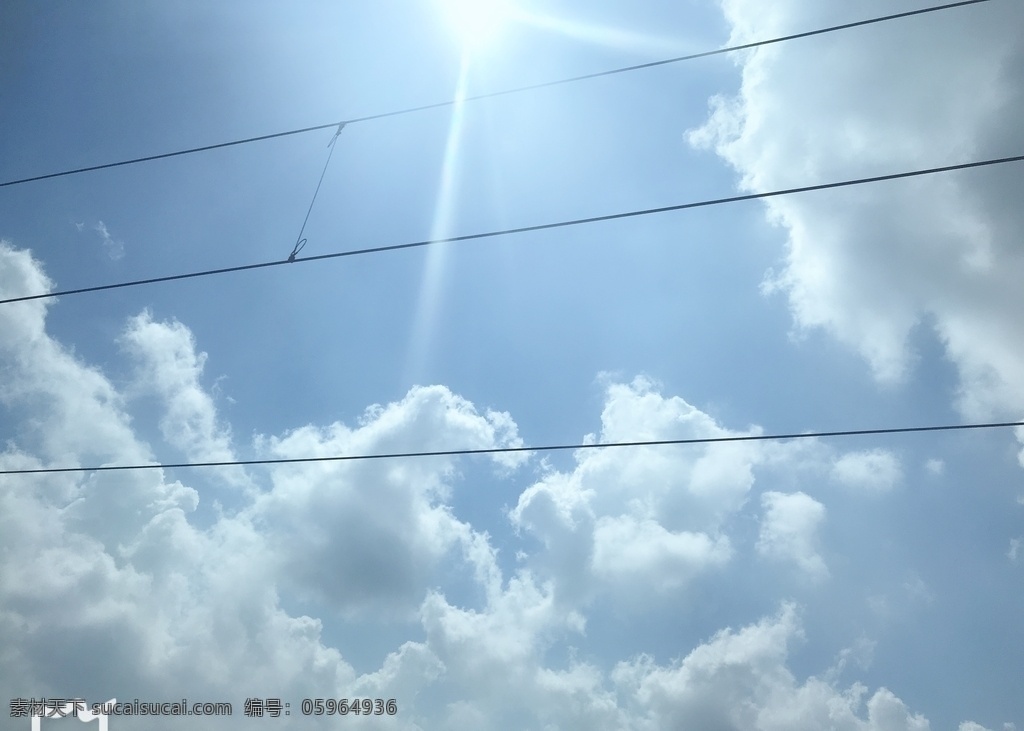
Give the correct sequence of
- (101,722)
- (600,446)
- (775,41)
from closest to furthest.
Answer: (775,41)
(600,446)
(101,722)

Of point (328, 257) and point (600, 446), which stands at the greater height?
point (328, 257)

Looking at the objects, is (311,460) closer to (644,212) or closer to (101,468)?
(101,468)

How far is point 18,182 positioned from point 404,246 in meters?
10.7

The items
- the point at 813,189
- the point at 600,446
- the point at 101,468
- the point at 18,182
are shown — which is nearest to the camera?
the point at 813,189

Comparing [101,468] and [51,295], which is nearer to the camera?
[51,295]

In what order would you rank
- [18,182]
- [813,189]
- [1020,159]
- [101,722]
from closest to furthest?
[1020,159] → [813,189] → [18,182] → [101,722]

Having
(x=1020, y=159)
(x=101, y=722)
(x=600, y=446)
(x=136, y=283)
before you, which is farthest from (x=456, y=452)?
(x=101, y=722)

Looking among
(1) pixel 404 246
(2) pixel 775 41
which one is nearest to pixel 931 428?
(2) pixel 775 41

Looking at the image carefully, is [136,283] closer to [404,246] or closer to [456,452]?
[404,246]

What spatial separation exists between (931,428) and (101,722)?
24.6 metres

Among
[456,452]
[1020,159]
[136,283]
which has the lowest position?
[456,452]

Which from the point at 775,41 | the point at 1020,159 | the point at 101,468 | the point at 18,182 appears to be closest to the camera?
the point at 1020,159

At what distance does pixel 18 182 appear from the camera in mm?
14422

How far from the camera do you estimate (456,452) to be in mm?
11977
